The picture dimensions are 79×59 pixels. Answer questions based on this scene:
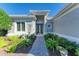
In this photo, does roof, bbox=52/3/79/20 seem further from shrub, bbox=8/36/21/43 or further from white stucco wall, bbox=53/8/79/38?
shrub, bbox=8/36/21/43

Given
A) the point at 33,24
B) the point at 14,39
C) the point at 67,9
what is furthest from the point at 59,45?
the point at 14,39

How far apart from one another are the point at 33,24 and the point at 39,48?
731mm

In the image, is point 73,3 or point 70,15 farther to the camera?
point 70,15

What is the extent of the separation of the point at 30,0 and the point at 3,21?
1006mm

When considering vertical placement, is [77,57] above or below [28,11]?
below

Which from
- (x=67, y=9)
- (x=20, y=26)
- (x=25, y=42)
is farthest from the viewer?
(x=67, y=9)

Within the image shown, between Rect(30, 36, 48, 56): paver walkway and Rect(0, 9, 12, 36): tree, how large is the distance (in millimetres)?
914

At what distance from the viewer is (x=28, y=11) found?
710 centimetres

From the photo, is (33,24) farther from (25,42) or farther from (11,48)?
(11,48)

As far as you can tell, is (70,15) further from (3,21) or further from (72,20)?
(3,21)

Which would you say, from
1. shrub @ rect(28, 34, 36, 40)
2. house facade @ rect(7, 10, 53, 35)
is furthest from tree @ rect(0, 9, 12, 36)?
shrub @ rect(28, 34, 36, 40)

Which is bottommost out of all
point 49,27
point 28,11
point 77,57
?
point 77,57

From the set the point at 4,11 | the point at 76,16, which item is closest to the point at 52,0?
the point at 76,16

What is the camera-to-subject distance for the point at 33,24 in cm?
725
